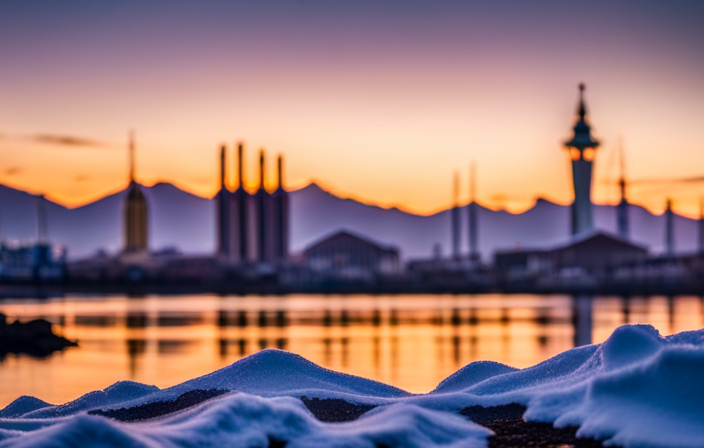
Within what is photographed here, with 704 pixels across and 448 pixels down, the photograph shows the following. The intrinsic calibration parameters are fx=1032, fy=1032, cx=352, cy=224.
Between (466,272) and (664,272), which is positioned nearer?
(664,272)

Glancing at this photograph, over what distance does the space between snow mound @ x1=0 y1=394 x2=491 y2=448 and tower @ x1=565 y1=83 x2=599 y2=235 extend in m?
110

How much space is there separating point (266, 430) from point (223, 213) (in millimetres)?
117373

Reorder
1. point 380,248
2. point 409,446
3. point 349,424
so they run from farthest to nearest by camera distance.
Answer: point 380,248 < point 349,424 < point 409,446

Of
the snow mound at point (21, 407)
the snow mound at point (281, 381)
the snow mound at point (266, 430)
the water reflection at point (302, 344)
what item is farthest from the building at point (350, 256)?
the snow mound at point (266, 430)

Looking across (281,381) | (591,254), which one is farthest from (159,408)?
(591,254)

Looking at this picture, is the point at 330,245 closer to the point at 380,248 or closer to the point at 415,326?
the point at 380,248

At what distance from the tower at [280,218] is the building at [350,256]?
245 inches

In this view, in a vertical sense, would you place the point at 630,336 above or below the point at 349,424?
above

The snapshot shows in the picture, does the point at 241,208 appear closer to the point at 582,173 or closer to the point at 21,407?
the point at 582,173

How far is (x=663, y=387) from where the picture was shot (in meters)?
7.86

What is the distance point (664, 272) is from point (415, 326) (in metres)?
80.4

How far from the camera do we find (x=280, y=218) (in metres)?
129

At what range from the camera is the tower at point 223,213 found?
122 metres

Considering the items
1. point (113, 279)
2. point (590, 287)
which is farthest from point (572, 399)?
point (113, 279)
